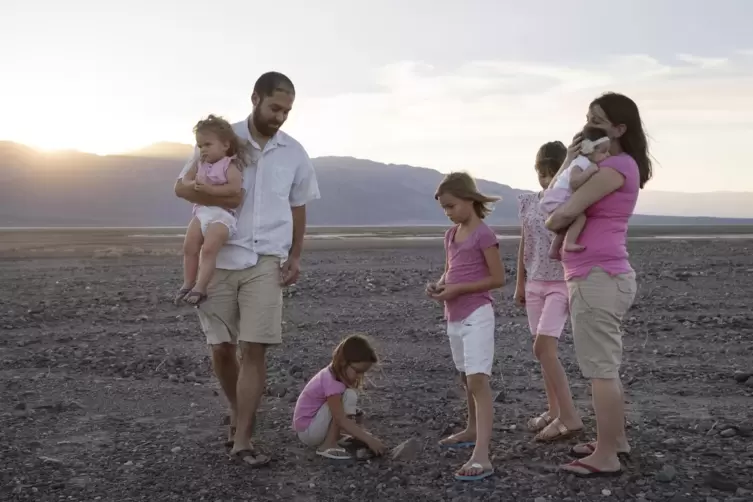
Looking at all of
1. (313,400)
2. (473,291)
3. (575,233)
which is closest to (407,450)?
(313,400)

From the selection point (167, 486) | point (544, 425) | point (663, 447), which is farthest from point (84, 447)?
point (663, 447)

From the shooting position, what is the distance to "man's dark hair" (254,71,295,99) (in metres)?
5.26

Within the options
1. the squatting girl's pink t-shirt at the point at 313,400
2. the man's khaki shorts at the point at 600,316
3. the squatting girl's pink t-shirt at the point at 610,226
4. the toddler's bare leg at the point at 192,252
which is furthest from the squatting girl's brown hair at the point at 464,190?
the toddler's bare leg at the point at 192,252

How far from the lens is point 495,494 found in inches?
192

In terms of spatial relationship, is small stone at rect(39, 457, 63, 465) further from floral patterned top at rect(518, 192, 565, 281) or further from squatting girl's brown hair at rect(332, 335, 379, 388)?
floral patterned top at rect(518, 192, 565, 281)

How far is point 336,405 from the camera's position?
5.64 metres

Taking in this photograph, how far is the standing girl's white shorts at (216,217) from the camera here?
17.4 feet

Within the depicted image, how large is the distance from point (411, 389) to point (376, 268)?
45.3 feet

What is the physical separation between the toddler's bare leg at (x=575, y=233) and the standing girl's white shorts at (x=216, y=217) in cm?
220

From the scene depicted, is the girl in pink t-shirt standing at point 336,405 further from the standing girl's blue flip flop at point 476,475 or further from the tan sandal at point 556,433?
the tan sandal at point 556,433

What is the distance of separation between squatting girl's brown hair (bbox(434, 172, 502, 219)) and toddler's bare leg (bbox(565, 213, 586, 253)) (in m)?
0.54

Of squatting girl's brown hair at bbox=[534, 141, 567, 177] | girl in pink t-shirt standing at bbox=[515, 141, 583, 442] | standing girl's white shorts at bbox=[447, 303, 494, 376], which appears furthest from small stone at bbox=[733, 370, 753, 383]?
standing girl's white shorts at bbox=[447, 303, 494, 376]

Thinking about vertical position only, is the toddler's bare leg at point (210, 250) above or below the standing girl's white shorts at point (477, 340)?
above

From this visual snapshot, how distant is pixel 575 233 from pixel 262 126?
2.19 meters
